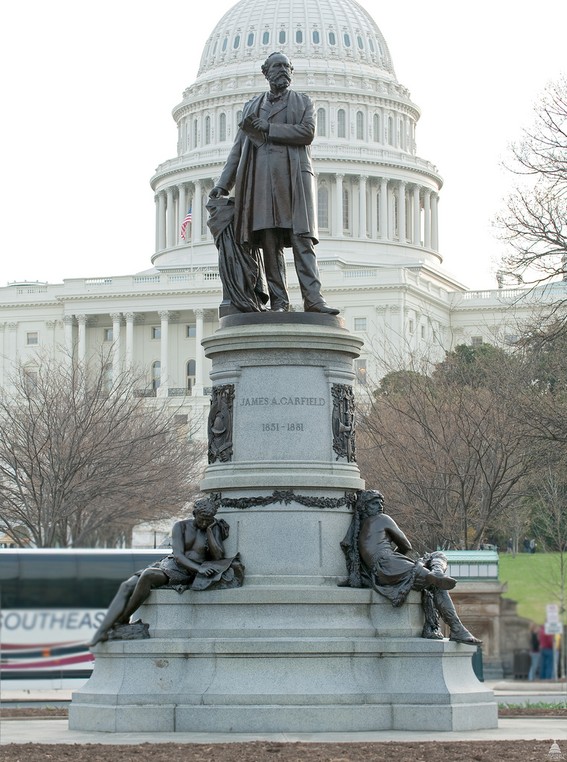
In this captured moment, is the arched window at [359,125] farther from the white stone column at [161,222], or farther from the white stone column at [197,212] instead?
the white stone column at [161,222]

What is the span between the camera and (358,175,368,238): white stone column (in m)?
157

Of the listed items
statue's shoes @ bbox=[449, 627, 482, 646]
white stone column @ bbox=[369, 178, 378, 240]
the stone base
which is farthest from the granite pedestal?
white stone column @ bbox=[369, 178, 378, 240]

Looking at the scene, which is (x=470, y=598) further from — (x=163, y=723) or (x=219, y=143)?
(x=219, y=143)

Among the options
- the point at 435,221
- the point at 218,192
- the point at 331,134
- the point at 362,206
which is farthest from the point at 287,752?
the point at 435,221

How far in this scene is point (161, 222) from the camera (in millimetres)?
165000

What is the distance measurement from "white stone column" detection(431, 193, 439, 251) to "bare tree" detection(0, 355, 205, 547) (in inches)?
4073

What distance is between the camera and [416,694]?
19.6 m

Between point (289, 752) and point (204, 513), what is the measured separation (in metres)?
4.26

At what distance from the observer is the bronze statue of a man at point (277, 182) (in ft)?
73.5

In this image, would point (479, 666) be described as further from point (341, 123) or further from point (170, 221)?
point (341, 123)

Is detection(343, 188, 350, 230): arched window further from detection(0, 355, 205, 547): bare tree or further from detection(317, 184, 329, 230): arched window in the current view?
detection(0, 355, 205, 547): bare tree

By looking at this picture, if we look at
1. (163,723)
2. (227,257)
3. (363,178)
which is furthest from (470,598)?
(363,178)

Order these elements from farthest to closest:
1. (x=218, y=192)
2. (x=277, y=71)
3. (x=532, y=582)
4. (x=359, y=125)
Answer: (x=359, y=125) < (x=532, y=582) < (x=218, y=192) < (x=277, y=71)

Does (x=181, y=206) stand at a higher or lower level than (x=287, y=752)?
higher
